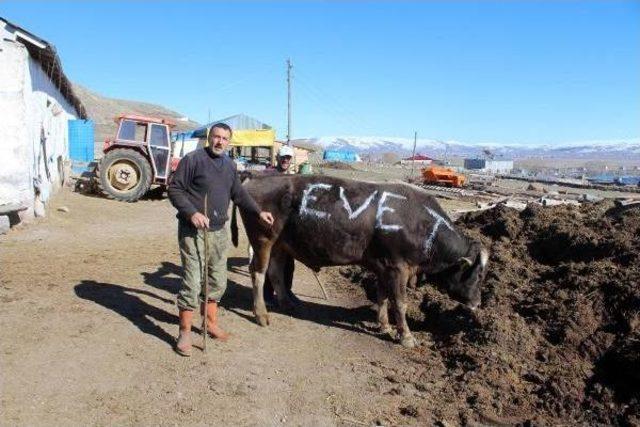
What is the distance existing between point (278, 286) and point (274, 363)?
62.6 inches

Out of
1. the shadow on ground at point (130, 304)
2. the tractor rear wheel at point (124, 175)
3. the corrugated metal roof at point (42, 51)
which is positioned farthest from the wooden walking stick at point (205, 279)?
the tractor rear wheel at point (124, 175)

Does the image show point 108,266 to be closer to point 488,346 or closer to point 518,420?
point 488,346

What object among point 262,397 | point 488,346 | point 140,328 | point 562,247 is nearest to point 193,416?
point 262,397

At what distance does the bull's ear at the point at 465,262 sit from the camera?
5.74 metres

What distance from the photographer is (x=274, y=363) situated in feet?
15.9

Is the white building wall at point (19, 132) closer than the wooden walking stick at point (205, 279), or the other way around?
the wooden walking stick at point (205, 279)

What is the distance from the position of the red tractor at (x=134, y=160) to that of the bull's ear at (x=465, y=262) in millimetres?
10993

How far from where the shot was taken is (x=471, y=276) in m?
5.82

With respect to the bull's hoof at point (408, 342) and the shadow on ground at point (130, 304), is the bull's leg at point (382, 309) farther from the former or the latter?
the shadow on ground at point (130, 304)

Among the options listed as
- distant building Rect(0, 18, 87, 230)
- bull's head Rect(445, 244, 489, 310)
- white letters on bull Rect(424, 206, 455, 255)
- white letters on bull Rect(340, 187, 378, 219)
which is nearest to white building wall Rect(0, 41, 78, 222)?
distant building Rect(0, 18, 87, 230)

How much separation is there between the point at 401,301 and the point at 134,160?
11177 mm

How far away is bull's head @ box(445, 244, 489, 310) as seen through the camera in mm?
5809

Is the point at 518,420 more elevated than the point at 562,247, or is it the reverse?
the point at 562,247

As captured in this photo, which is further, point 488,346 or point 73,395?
point 488,346
